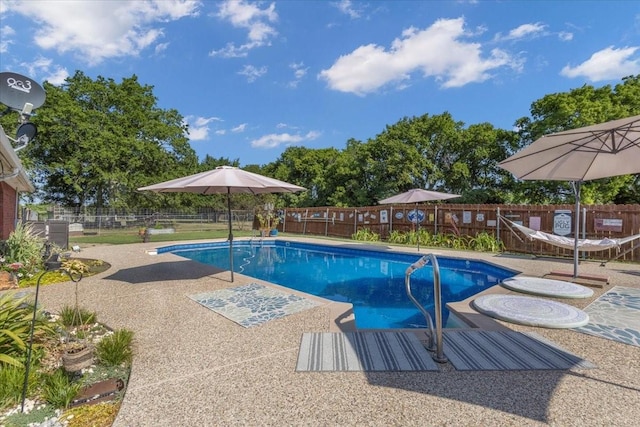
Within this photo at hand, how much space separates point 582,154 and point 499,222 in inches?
250

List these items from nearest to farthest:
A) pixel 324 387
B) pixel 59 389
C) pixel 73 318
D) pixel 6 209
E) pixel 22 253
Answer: pixel 59 389 < pixel 324 387 < pixel 73 318 < pixel 22 253 < pixel 6 209

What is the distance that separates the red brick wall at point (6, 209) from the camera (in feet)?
26.2

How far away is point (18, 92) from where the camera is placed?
5137mm

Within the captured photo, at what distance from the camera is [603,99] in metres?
15.2

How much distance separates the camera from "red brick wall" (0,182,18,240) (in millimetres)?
7996

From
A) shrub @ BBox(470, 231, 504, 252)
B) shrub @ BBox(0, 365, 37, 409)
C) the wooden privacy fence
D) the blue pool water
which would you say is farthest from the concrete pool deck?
shrub @ BBox(470, 231, 504, 252)

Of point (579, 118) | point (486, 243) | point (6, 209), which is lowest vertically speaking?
point (486, 243)

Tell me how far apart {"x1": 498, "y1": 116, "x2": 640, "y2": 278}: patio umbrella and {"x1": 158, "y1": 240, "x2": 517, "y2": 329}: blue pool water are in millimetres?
2657

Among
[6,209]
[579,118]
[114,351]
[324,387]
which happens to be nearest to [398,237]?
[579,118]

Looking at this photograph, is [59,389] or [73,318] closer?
[59,389]

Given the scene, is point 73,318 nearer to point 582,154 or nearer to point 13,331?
point 13,331

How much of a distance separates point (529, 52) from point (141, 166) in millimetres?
25430

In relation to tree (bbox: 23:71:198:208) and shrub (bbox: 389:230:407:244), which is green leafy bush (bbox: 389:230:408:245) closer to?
shrub (bbox: 389:230:407:244)

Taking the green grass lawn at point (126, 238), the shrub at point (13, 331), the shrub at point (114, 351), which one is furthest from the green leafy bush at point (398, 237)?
the shrub at point (13, 331)
